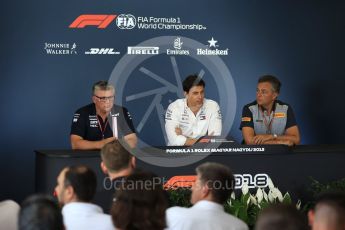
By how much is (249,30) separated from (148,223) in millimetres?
5412

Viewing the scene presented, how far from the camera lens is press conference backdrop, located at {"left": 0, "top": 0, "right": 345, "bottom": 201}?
714 cm

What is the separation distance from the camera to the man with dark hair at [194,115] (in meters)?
6.39

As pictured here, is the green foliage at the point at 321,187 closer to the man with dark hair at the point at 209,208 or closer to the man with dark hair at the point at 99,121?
the man with dark hair at the point at 99,121

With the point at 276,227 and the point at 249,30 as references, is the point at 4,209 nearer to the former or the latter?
the point at 276,227

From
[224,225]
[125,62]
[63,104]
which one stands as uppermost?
[125,62]

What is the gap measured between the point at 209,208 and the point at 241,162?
7.14 feet

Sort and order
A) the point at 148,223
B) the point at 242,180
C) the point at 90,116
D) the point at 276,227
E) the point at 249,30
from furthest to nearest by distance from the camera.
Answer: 1. the point at 249,30
2. the point at 90,116
3. the point at 242,180
4. the point at 148,223
5. the point at 276,227

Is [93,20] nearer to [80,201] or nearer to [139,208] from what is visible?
[80,201]

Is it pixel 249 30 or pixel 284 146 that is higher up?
pixel 249 30

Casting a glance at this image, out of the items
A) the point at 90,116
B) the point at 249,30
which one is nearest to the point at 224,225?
the point at 90,116

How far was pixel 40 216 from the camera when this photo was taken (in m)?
2.34

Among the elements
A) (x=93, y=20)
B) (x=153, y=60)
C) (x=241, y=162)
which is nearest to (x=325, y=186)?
(x=241, y=162)

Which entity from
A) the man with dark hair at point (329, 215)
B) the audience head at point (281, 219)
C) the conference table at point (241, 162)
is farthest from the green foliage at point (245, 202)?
the audience head at point (281, 219)

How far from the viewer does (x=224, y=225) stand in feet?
10.7
